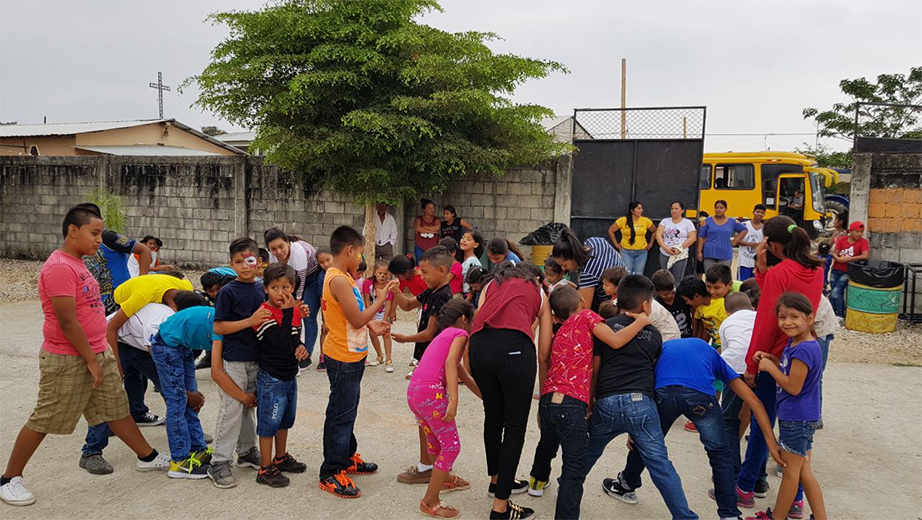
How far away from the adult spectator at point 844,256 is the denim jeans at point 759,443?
6.23 metres

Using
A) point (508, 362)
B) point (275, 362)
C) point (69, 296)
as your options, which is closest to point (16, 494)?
point (69, 296)

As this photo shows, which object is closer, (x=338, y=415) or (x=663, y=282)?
(x=338, y=415)

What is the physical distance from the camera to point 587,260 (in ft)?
18.5

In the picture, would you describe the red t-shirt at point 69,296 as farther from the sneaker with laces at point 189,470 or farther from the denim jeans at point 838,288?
the denim jeans at point 838,288

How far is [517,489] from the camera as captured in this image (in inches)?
160

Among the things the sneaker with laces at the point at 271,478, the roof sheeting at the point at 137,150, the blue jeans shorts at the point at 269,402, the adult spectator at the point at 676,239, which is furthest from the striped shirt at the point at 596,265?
the roof sheeting at the point at 137,150

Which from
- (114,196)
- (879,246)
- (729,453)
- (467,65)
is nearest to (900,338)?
(879,246)

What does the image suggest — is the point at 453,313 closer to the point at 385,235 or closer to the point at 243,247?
the point at 243,247

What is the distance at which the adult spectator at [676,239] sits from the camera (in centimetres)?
957

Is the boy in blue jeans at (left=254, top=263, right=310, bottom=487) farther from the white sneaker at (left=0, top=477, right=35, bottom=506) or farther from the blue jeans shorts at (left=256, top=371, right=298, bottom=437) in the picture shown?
the white sneaker at (left=0, top=477, right=35, bottom=506)

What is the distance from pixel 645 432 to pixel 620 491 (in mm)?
770

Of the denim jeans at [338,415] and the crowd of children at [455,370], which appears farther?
the denim jeans at [338,415]

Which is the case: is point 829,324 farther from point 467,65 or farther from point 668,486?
point 467,65

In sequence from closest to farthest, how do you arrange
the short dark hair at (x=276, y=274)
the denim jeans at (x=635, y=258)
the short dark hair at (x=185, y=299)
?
the short dark hair at (x=276, y=274) → the short dark hair at (x=185, y=299) → the denim jeans at (x=635, y=258)
